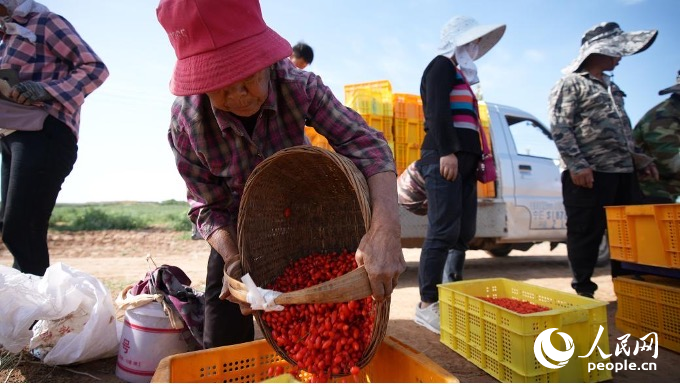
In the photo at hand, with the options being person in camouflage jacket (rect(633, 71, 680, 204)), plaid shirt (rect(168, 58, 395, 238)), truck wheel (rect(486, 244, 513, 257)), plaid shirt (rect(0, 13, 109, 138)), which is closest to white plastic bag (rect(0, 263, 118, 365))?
plaid shirt (rect(0, 13, 109, 138))

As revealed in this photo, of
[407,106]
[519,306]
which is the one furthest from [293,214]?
[407,106]

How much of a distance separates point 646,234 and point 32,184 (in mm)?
4083

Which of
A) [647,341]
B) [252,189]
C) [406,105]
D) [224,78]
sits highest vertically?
[406,105]

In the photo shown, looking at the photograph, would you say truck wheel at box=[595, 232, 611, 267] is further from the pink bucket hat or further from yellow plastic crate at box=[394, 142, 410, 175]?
the pink bucket hat

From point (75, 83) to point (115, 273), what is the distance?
16.2 ft

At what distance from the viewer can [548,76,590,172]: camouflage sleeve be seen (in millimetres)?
3484

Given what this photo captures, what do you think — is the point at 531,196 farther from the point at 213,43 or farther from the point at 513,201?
the point at 213,43

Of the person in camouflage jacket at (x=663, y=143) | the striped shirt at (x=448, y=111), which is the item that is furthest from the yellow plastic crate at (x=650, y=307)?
the striped shirt at (x=448, y=111)

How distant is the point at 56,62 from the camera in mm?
2836

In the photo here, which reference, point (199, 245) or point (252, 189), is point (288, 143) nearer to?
point (252, 189)

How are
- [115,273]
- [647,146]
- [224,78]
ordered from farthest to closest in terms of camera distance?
[115,273] → [647,146] → [224,78]

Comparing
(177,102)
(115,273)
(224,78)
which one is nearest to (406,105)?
(177,102)

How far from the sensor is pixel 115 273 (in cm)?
681

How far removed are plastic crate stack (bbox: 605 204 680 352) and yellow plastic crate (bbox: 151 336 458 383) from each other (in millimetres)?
2187
